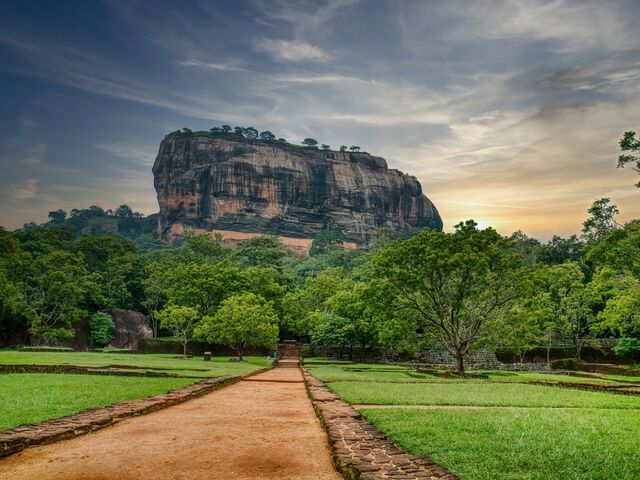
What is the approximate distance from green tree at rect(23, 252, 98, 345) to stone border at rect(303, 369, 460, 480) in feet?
129

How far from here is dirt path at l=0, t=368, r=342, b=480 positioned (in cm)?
515

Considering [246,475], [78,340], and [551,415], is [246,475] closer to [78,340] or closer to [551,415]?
[551,415]

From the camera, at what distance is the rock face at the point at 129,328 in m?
47.6

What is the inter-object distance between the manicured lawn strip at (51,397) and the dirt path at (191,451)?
5.11 ft

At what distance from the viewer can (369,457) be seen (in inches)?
211

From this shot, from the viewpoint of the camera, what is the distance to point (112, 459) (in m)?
5.63

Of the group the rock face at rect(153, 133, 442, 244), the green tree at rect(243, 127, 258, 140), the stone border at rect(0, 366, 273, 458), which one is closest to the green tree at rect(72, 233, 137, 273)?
the stone border at rect(0, 366, 273, 458)

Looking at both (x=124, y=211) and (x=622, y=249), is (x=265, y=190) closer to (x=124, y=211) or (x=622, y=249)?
(x=124, y=211)

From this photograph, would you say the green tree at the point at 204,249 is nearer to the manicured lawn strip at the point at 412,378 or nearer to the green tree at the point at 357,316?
the green tree at the point at 357,316

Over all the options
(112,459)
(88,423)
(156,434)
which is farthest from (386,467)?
(88,423)

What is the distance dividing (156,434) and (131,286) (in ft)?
177

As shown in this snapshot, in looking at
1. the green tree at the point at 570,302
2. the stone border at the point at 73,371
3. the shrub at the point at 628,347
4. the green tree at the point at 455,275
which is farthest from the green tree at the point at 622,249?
the green tree at the point at 570,302

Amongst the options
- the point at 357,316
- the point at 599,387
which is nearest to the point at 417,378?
the point at 599,387

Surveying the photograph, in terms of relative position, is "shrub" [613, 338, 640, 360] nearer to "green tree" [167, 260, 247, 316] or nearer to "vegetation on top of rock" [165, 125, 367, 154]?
"green tree" [167, 260, 247, 316]
